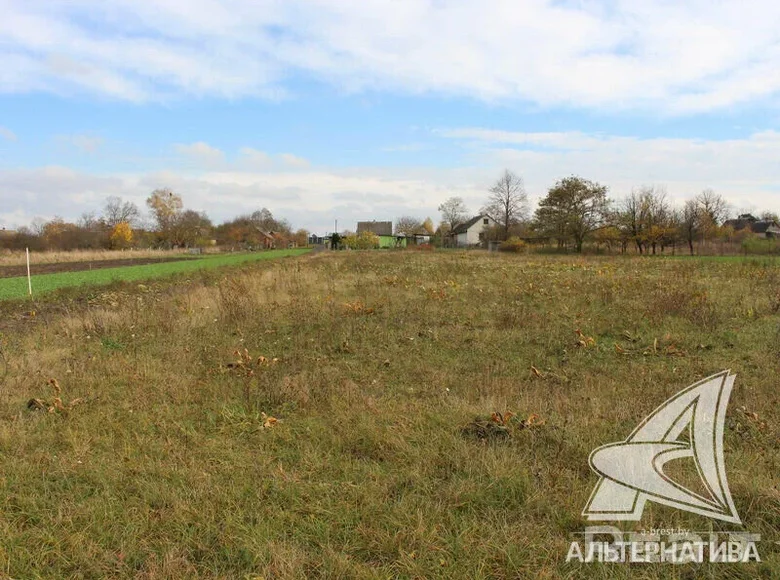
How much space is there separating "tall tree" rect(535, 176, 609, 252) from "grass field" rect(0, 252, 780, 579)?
48478 mm

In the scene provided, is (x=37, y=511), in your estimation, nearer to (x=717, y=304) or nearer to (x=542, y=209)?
(x=717, y=304)

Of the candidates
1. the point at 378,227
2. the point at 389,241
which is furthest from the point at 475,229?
the point at 378,227

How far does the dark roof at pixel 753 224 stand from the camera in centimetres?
7750

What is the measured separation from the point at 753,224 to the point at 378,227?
7238cm

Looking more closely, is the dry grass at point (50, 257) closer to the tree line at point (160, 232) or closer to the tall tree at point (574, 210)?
the tree line at point (160, 232)

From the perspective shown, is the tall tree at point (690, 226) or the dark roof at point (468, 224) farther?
the dark roof at point (468, 224)

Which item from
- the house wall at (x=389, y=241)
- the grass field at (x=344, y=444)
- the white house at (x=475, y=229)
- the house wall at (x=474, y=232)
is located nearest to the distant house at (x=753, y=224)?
the white house at (x=475, y=229)

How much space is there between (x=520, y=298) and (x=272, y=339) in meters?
7.31

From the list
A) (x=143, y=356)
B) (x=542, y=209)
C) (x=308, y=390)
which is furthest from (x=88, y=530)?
(x=542, y=209)

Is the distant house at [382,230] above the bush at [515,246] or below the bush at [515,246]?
above

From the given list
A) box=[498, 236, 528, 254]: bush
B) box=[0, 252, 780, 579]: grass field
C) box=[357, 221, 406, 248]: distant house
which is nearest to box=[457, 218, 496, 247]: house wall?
box=[357, 221, 406, 248]: distant house

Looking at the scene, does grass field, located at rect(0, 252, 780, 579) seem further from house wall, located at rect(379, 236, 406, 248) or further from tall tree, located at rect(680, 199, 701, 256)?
house wall, located at rect(379, 236, 406, 248)

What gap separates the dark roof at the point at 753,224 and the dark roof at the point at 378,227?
206 feet

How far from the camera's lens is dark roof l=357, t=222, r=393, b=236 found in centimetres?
9638
